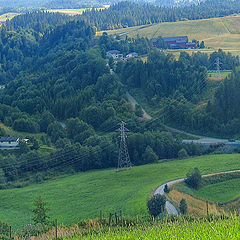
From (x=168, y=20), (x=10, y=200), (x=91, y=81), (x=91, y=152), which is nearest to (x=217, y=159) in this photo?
(x=91, y=152)

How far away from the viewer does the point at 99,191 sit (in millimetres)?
28562

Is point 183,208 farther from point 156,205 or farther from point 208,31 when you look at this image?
point 208,31

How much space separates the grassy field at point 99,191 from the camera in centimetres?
2406

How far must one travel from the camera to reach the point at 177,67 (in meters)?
52.8

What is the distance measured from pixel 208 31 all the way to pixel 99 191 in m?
55.1

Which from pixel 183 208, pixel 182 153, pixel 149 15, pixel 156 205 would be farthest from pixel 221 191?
pixel 149 15

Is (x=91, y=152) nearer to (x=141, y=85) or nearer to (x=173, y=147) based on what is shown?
(x=173, y=147)

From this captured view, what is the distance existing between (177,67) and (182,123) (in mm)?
10856

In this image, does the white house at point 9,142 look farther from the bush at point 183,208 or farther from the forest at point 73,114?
the bush at point 183,208

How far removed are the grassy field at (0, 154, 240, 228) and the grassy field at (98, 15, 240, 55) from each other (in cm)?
3494

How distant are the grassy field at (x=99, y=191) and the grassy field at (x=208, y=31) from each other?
115ft

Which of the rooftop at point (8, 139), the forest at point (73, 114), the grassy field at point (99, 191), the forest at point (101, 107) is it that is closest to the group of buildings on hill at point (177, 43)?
the forest at point (73, 114)

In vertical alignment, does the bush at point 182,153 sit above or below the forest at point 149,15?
below

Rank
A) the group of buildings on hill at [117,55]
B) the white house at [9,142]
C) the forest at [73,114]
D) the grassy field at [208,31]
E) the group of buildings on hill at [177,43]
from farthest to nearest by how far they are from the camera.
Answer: the group of buildings on hill at [177,43] < the grassy field at [208,31] < the group of buildings on hill at [117,55] < the white house at [9,142] < the forest at [73,114]
